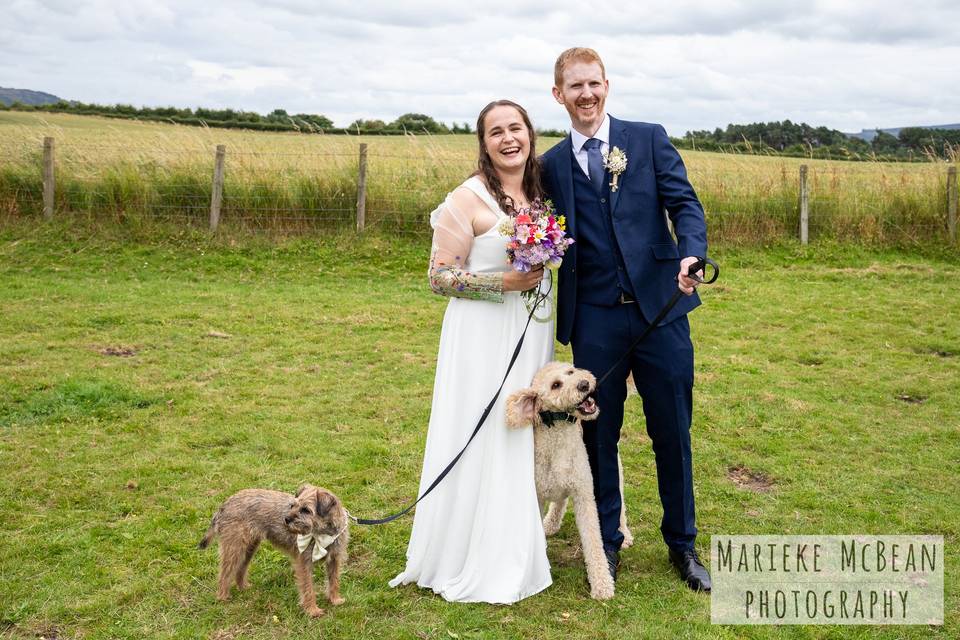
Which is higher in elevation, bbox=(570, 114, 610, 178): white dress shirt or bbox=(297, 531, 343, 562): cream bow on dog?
bbox=(570, 114, 610, 178): white dress shirt

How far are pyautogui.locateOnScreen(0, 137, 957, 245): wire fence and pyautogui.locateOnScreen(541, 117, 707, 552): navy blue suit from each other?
414 inches

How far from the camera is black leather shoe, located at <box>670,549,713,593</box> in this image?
4.27 m

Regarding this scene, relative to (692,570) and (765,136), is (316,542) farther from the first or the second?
(765,136)

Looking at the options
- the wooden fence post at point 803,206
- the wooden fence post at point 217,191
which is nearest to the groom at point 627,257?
the wooden fence post at point 217,191

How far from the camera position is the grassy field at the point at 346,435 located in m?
4.13

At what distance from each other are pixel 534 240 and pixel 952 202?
45.1 ft

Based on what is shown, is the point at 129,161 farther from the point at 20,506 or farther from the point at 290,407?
the point at 20,506

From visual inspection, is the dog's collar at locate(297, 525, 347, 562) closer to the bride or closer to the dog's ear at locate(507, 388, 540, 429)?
the bride

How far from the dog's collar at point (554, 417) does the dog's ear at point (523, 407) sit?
0.14 ft

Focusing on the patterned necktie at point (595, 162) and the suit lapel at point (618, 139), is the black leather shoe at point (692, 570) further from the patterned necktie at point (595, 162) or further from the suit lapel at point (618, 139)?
the patterned necktie at point (595, 162)

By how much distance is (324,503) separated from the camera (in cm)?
392

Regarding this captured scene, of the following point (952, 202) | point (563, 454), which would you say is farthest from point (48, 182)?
→ point (952, 202)

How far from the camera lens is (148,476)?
579 centimetres

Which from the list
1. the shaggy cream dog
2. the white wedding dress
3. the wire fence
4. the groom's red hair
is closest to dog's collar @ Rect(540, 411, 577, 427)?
the shaggy cream dog
